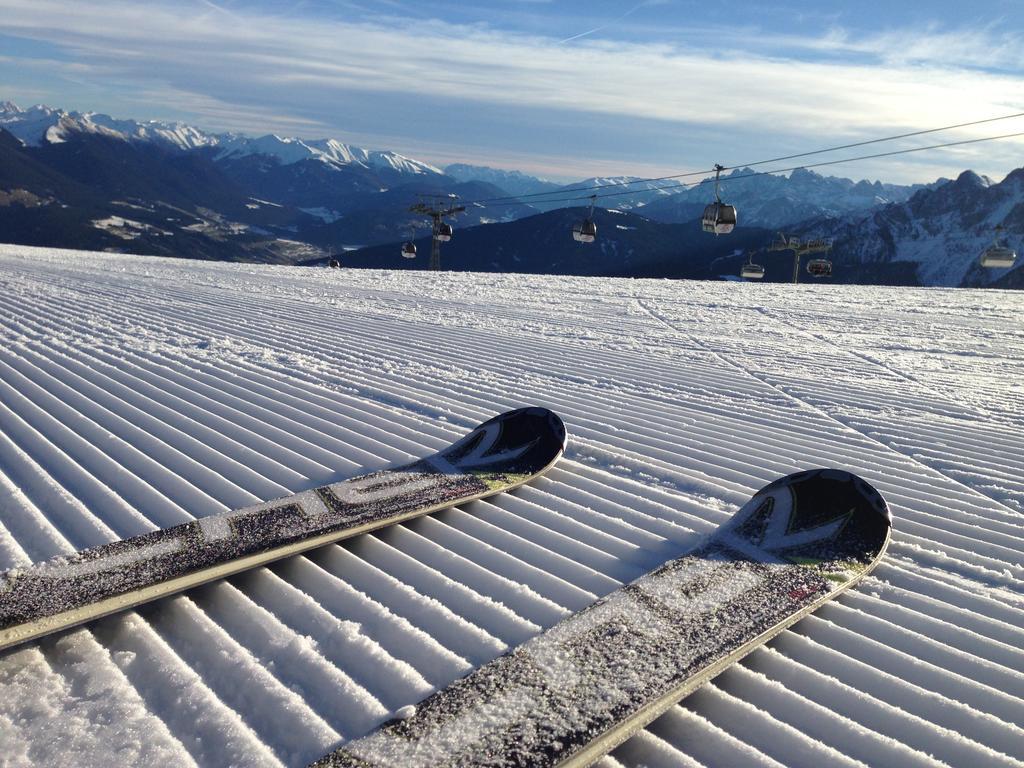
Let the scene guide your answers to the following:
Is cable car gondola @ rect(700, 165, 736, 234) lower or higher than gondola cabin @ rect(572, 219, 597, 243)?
higher

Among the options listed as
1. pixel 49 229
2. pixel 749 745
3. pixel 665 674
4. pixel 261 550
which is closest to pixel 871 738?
pixel 749 745

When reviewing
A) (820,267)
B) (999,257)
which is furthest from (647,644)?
(820,267)

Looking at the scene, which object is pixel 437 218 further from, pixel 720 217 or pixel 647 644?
pixel 647 644

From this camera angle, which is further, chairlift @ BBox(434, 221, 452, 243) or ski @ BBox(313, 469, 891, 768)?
chairlift @ BBox(434, 221, 452, 243)

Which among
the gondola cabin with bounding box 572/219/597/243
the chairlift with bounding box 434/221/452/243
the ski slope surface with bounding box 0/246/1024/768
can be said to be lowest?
the ski slope surface with bounding box 0/246/1024/768

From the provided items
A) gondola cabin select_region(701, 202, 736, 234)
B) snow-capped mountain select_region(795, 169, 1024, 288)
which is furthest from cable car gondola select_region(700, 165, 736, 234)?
snow-capped mountain select_region(795, 169, 1024, 288)

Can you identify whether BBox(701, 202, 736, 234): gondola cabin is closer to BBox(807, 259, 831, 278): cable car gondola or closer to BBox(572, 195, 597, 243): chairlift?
BBox(572, 195, 597, 243): chairlift

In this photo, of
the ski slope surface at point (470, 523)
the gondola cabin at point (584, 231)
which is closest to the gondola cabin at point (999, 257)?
the gondola cabin at point (584, 231)

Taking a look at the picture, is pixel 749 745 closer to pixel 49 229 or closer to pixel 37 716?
pixel 37 716
